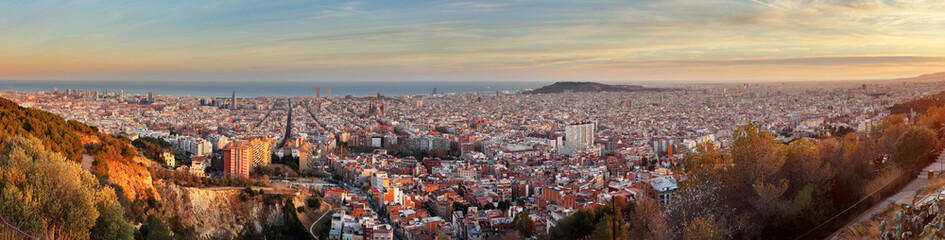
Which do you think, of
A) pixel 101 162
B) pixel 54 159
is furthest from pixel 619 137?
pixel 54 159

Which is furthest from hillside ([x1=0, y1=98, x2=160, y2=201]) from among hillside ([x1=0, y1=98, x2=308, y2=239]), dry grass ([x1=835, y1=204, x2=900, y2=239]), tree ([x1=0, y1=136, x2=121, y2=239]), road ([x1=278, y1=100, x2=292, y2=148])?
road ([x1=278, y1=100, x2=292, y2=148])

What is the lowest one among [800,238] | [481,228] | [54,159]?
[481,228]

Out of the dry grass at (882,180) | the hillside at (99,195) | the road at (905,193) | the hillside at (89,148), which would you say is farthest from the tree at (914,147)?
the hillside at (89,148)

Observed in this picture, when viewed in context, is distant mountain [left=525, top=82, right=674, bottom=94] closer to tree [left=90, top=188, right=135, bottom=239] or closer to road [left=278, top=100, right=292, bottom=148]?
road [left=278, top=100, right=292, bottom=148]

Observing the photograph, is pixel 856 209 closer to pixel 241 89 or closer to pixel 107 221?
pixel 107 221

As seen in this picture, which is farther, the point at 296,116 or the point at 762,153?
the point at 296,116

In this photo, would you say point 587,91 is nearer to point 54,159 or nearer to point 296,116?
point 296,116

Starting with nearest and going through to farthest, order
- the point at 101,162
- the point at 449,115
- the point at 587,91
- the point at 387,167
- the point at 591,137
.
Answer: the point at 101,162
the point at 387,167
the point at 591,137
the point at 449,115
the point at 587,91
